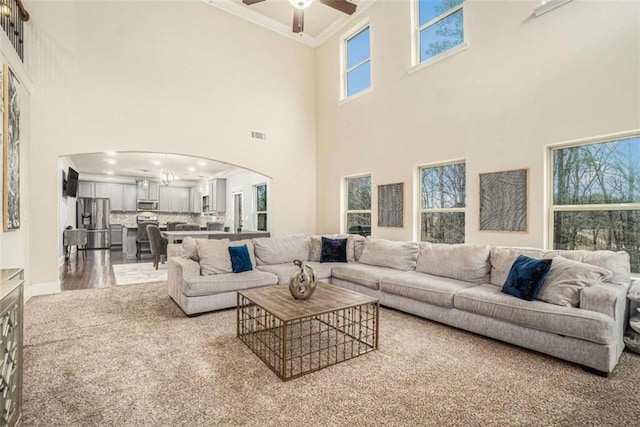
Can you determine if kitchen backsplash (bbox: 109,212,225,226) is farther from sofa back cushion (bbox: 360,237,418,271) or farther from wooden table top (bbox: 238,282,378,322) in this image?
wooden table top (bbox: 238,282,378,322)

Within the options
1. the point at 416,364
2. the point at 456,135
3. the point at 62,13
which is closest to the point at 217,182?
the point at 62,13

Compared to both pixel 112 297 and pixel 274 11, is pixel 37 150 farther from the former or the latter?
pixel 274 11

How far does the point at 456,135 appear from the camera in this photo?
4348 millimetres

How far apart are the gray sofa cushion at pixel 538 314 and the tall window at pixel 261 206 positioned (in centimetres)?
653

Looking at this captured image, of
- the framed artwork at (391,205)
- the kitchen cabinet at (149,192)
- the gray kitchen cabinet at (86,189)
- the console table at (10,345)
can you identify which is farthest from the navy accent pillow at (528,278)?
the gray kitchen cabinet at (86,189)

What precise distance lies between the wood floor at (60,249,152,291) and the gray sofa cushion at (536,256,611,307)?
600 cm

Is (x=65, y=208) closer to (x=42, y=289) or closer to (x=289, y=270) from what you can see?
(x=42, y=289)

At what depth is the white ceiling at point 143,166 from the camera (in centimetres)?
821

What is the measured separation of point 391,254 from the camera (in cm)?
436

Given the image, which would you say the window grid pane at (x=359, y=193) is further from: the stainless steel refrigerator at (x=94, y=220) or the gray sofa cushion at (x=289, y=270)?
the stainless steel refrigerator at (x=94, y=220)

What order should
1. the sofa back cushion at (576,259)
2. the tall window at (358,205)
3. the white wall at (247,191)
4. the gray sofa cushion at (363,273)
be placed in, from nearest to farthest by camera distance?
the sofa back cushion at (576,259), the gray sofa cushion at (363,273), the tall window at (358,205), the white wall at (247,191)

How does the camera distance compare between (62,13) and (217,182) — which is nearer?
(62,13)

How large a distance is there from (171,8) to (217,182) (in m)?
6.20

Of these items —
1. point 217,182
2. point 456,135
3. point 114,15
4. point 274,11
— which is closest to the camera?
point 456,135
